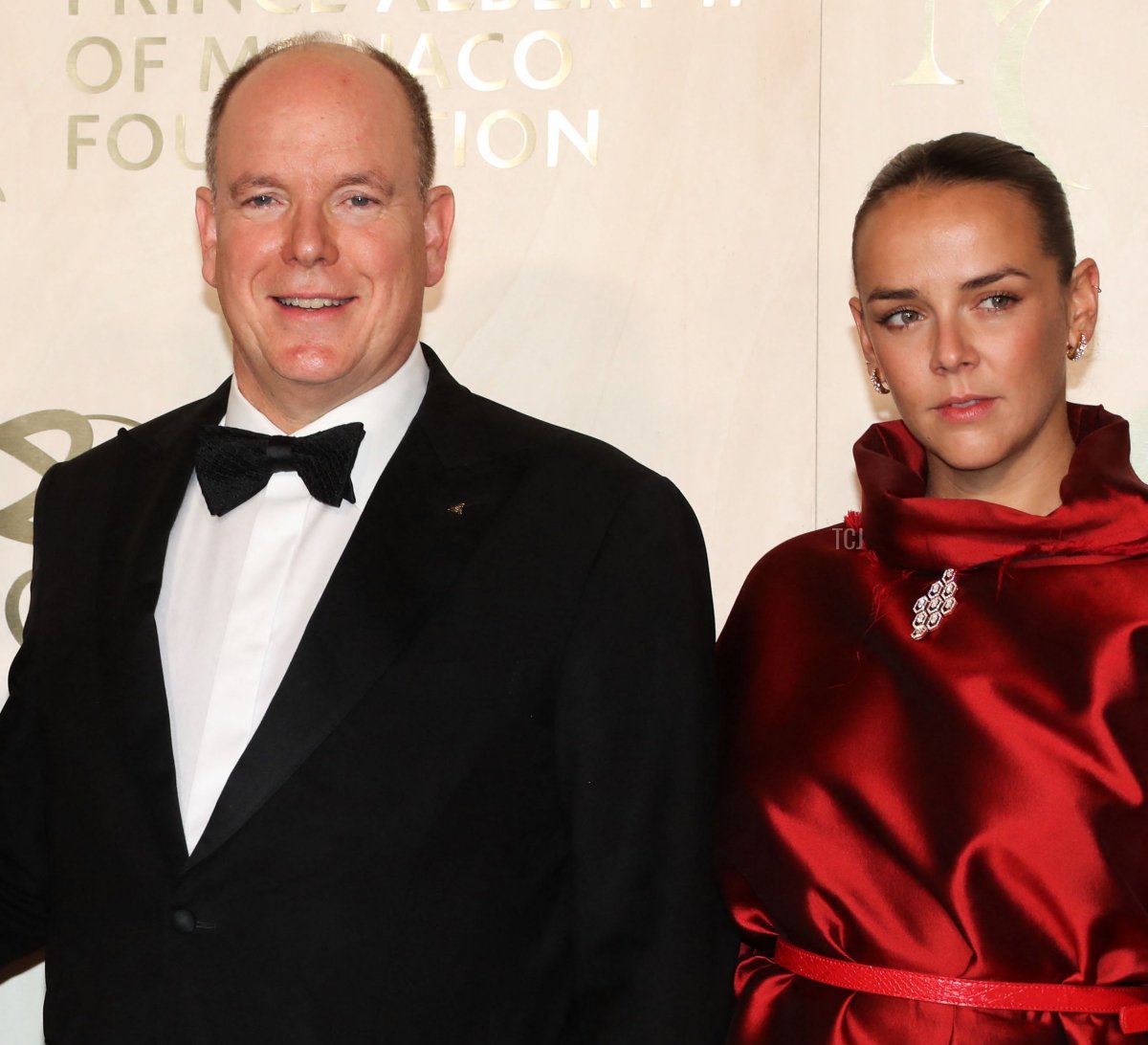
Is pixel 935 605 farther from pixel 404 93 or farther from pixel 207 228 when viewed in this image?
pixel 207 228

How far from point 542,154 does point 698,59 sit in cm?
31

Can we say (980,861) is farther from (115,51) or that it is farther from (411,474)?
(115,51)

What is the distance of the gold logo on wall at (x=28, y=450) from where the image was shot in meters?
2.82

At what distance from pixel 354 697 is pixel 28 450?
132 cm

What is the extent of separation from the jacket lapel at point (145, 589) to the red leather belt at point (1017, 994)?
0.83m

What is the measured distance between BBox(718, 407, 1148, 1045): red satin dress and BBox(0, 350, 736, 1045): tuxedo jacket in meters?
0.10

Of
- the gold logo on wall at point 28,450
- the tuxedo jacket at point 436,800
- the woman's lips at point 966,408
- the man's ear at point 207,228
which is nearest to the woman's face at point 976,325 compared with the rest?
the woman's lips at point 966,408

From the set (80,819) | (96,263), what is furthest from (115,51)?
(80,819)

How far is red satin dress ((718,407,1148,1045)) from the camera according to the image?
1.76m

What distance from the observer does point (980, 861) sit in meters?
1.78

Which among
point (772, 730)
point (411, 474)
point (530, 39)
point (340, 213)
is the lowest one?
point (772, 730)

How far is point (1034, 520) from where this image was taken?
6.08 ft

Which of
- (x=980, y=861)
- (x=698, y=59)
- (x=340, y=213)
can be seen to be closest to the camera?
(x=980, y=861)

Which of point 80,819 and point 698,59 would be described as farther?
point 698,59
